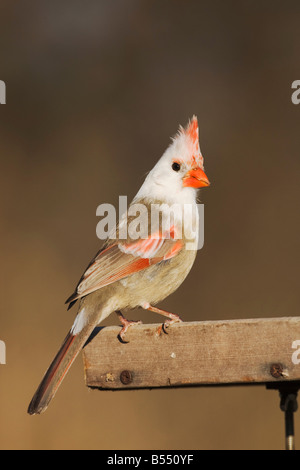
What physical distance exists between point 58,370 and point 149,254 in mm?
569

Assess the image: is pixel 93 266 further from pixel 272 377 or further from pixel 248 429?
pixel 248 429

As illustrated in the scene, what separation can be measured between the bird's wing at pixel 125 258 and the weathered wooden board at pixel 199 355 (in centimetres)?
24

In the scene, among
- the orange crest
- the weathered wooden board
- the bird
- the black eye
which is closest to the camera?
the weathered wooden board

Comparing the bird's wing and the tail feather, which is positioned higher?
the bird's wing

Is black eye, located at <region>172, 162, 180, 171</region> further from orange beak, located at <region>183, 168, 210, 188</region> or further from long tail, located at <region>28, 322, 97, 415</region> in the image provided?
long tail, located at <region>28, 322, 97, 415</region>

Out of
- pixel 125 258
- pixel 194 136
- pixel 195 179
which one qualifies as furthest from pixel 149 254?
pixel 194 136

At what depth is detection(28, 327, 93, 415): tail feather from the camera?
2.83 m

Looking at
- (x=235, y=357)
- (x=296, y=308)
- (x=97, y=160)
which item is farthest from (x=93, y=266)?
(x=97, y=160)

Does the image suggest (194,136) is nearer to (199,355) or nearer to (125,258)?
(125,258)

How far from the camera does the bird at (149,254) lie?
307 cm

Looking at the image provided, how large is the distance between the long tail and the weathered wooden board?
43mm

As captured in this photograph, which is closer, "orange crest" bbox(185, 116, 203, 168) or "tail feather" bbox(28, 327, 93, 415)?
"tail feather" bbox(28, 327, 93, 415)

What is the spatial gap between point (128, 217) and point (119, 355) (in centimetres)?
72

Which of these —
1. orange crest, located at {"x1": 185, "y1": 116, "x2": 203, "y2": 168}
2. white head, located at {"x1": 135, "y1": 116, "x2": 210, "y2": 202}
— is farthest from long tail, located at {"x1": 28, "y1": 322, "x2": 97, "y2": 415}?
orange crest, located at {"x1": 185, "y1": 116, "x2": 203, "y2": 168}
